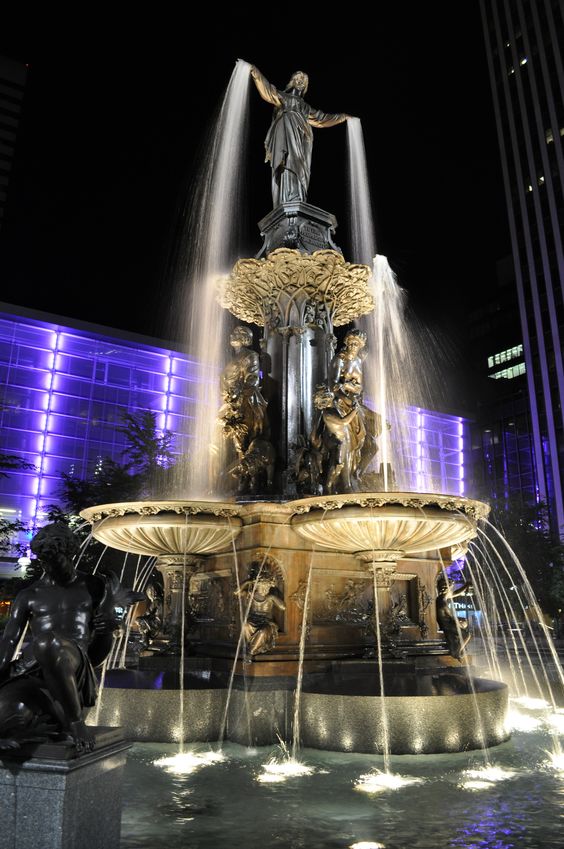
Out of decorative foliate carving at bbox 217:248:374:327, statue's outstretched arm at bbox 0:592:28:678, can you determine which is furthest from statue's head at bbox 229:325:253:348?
statue's outstretched arm at bbox 0:592:28:678

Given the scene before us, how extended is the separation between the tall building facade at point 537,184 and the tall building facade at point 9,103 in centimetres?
5627

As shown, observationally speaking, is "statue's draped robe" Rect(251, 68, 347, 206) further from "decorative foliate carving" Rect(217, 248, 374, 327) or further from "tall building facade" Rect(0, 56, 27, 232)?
"tall building facade" Rect(0, 56, 27, 232)

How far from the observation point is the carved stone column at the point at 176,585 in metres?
10.5

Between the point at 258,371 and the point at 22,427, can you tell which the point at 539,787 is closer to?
the point at 258,371

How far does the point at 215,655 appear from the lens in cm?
1002

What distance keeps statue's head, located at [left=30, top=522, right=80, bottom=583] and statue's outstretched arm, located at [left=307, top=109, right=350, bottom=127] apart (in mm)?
13579

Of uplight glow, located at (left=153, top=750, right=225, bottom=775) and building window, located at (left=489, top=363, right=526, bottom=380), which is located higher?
building window, located at (left=489, top=363, right=526, bottom=380)

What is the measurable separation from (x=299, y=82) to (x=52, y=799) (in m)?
15.5

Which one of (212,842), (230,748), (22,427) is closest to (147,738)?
(230,748)

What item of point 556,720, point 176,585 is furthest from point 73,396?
point 556,720

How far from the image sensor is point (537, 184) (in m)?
75.6

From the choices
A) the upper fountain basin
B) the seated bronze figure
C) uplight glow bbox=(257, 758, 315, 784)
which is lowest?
uplight glow bbox=(257, 758, 315, 784)

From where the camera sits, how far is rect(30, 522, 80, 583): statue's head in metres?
4.30

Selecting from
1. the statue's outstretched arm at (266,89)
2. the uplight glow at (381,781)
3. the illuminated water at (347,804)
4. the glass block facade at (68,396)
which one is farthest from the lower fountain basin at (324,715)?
the glass block facade at (68,396)
